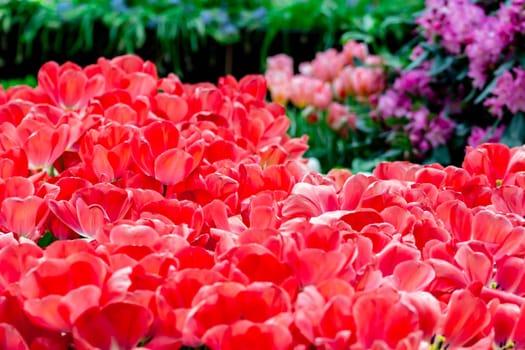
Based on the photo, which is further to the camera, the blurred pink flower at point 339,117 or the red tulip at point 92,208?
the blurred pink flower at point 339,117

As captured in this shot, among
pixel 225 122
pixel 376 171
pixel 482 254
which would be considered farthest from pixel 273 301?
pixel 225 122

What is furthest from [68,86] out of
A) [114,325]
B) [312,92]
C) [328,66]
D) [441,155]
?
[328,66]

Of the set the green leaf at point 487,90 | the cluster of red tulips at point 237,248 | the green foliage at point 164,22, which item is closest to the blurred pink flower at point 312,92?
the green leaf at point 487,90

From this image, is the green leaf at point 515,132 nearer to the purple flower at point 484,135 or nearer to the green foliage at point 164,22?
the purple flower at point 484,135

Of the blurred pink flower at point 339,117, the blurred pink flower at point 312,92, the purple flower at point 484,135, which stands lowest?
the blurred pink flower at point 339,117

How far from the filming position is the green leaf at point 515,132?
13.0ft

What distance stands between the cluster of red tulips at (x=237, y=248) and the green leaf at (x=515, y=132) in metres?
2.26

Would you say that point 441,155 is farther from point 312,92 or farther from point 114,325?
point 114,325

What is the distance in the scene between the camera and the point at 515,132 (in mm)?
3992

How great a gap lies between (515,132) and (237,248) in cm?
305

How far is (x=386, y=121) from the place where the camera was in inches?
188

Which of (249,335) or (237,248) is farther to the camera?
(237,248)

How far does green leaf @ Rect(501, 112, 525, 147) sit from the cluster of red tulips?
7.41 ft

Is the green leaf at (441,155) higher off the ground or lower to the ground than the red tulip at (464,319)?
lower
